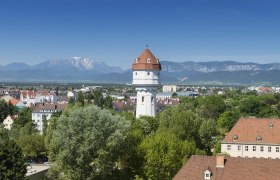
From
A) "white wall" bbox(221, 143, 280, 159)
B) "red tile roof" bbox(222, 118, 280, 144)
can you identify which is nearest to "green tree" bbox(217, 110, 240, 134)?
"red tile roof" bbox(222, 118, 280, 144)

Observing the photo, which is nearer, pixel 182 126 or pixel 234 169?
pixel 234 169

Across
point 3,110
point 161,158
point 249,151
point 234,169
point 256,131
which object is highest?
point 234,169

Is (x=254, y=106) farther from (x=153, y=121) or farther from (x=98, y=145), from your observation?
(x=98, y=145)

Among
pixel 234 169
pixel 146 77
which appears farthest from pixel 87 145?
pixel 146 77

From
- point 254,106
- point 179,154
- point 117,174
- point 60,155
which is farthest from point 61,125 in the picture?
point 254,106

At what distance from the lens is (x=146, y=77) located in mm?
75375

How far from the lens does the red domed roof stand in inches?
2938

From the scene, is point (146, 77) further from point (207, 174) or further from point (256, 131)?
point (207, 174)

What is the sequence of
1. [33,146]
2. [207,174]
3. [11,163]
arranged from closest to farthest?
[207,174] < [11,163] < [33,146]

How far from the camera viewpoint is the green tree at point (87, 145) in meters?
43.3

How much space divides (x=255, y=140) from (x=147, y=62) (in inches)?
861

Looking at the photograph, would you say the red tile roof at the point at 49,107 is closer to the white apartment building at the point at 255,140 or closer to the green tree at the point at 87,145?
the white apartment building at the point at 255,140

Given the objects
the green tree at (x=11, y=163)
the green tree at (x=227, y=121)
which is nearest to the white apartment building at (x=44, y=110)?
the green tree at (x=227, y=121)

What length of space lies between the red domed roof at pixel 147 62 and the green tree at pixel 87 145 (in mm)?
29858
